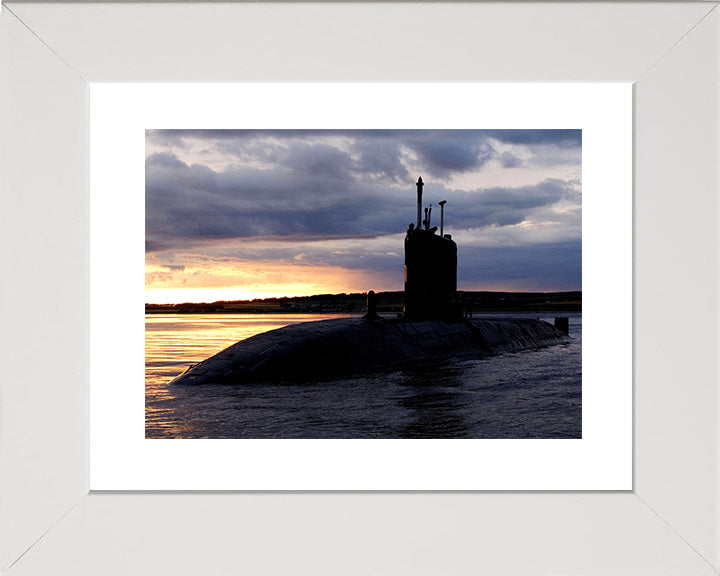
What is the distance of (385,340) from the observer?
29.5 feet

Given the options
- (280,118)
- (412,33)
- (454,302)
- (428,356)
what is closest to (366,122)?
(280,118)

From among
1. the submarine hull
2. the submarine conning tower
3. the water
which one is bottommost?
the water

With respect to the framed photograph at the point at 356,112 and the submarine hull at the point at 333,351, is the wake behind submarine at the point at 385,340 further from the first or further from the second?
the framed photograph at the point at 356,112

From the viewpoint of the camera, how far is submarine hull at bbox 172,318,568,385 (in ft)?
25.5

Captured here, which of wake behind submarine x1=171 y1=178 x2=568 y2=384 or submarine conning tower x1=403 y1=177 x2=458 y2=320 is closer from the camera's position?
wake behind submarine x1=171 y1=178 x2=568 y2=384

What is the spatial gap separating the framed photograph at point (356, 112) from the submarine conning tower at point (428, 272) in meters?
6.88

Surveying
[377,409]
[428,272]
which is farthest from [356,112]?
[428,272]

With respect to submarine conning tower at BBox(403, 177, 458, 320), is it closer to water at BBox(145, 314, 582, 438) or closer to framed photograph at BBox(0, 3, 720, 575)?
water at BBox(145, 314, 582, 438)

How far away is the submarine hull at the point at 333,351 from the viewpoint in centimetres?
778

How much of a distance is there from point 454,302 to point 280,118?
7.90 m

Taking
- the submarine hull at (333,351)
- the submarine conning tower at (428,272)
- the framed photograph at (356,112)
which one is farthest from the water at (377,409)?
the framed photograph at (356,112)

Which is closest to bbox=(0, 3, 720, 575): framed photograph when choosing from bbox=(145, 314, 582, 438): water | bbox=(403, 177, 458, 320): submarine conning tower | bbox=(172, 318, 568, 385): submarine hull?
bbox=(145, 314, 582, 438): water

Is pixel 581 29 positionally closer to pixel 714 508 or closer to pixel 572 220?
pixel 714 508

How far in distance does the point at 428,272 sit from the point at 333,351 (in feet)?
8.62
